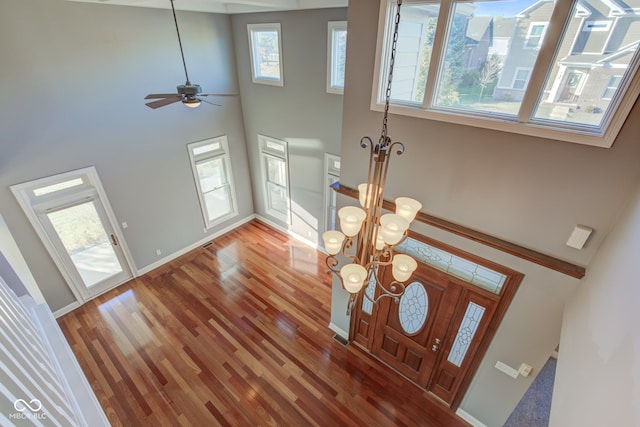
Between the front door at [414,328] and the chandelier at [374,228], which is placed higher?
the chandelier at [374,228]

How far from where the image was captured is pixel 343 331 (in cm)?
457

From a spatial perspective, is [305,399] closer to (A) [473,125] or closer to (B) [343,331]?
(B) [343,331]

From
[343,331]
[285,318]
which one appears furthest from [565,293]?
[285,318]

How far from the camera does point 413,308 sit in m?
3.60

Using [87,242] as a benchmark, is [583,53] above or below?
above

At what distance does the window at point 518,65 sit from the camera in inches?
73.8

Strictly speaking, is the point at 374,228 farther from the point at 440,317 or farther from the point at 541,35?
the point at 440,317

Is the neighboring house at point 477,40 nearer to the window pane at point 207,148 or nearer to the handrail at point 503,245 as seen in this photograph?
the handrail at point 503,245

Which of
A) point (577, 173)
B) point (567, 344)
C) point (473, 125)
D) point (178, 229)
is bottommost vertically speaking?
point (178, 229)

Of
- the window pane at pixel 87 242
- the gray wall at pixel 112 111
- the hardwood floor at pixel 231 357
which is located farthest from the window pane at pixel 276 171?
the window pane at pixel 87 242

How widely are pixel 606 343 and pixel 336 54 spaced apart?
448 centimetres

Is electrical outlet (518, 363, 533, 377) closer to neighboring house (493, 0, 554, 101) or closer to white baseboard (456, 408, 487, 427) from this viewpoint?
white baseboard (456, 408, 487, 427)

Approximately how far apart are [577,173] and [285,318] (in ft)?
13.9

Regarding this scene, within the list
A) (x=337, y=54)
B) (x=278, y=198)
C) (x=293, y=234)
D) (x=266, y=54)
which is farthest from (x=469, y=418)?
(x=266, y=54)
